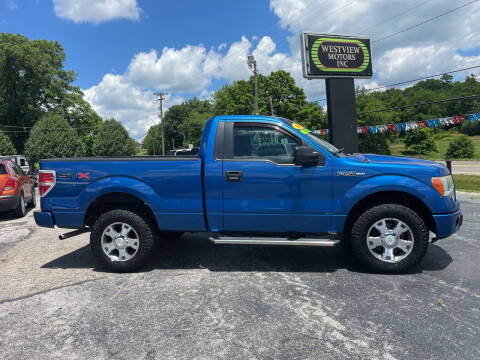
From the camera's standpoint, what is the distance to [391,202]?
4.09 metres

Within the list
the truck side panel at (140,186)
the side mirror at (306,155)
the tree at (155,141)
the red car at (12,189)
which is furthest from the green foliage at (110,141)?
the side mirror at (306,155)

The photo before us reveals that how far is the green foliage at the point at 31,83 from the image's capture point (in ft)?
151

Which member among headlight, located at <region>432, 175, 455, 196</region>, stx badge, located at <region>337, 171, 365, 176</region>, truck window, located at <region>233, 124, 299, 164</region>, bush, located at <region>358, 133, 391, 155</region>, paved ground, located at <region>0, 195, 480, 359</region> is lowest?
paved ground, located at <region>0, 195, 480, 359</region>

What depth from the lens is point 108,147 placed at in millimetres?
58531

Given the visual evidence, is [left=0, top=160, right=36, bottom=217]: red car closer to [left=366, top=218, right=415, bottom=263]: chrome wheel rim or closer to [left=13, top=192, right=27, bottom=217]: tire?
[left=13, top=192, right=27, bottom=217]: tire

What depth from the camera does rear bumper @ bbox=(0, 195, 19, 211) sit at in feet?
26.8

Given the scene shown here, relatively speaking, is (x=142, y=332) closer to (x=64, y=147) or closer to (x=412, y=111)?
(x=64, y=147)

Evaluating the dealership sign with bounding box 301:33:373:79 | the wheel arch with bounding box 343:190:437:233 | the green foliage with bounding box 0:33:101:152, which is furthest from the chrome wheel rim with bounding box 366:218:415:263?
the green foliage with bounding box 0:33:101:152

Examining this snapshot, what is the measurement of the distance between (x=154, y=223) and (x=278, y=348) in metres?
2.44

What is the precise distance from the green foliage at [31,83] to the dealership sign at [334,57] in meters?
46.9

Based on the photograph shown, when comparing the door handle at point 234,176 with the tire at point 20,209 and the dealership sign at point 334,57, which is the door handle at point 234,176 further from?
the dealership sign at point 334,57

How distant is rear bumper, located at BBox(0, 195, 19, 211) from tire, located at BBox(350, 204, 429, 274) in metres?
8.25

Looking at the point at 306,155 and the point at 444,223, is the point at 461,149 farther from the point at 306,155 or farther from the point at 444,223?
the point at 306,155

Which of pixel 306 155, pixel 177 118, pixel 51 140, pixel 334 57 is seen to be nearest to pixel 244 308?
pixel 306 155
